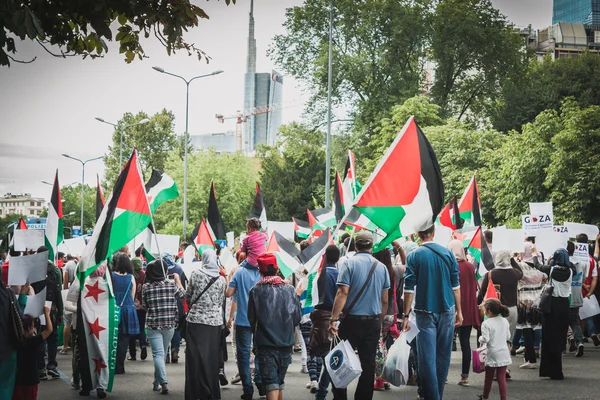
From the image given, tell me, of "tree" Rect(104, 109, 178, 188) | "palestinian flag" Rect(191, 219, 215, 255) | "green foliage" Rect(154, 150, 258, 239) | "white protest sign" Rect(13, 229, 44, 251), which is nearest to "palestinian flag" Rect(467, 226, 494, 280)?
"palestinian flag" Rect(191, 219, 215, 255)

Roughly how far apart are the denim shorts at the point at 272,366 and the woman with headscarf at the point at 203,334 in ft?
4.37

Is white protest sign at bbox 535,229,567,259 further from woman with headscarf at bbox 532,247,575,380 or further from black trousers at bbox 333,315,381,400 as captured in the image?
black trousers at bbox 333,315,381,400

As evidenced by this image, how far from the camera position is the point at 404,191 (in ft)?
28.5

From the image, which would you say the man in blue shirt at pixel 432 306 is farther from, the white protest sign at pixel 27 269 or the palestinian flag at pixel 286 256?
the white protest sign at pixel 27 269

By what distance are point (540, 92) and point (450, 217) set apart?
113 ft

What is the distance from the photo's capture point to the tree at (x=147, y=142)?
86.2 m

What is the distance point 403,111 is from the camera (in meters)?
39.9

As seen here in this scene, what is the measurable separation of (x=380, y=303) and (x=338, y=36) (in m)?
38.9

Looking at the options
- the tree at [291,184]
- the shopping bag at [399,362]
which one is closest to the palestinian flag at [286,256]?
the shopping bag at [399,362]

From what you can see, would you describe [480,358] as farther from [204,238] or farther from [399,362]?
[204,238]

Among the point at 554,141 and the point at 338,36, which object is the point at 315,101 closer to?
the point at 338,36

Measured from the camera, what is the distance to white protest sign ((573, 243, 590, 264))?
1438cm

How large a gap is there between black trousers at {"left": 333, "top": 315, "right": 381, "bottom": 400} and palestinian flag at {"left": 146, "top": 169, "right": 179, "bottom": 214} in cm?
561

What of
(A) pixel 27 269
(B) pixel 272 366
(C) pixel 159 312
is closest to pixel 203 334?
(C) pixel 159 312
